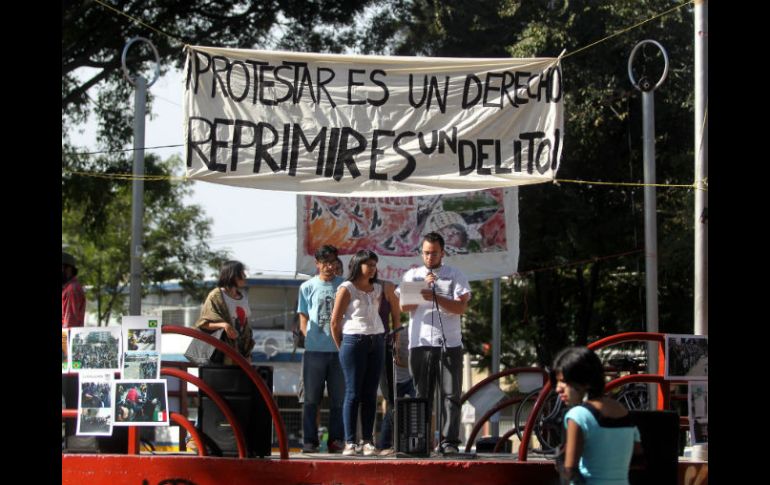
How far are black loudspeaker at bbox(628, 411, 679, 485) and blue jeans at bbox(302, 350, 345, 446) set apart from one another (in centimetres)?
303

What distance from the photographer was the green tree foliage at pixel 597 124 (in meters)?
20.2

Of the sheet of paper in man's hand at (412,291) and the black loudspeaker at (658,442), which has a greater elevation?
the sheet of paper in man's hand at (412,291)

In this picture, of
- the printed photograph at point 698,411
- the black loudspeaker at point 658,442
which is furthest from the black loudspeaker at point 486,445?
the black loudspeaker at point 658,442

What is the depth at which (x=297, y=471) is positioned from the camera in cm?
829

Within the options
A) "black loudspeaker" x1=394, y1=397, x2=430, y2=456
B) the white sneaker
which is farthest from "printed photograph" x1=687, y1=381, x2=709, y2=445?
the white sneaker

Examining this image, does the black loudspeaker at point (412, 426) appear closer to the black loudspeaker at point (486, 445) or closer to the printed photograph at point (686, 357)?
the printed photograph at point (686, 357)

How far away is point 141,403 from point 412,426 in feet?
6.60

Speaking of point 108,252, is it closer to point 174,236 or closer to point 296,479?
point 174,236

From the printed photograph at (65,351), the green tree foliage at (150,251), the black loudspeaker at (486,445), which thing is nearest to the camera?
the printed photograph at (65,351)

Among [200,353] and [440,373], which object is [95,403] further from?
[440,373]

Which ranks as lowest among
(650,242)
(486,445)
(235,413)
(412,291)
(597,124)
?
(486,445)

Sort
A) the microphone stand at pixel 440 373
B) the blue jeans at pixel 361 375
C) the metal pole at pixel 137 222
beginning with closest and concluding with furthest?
the microphone stand at pixel 440 373 → the blue jeans at pixel 361 375 → the metal pole at pixel 137 222

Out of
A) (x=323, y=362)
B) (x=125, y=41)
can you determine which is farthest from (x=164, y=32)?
(x=323, y=362)

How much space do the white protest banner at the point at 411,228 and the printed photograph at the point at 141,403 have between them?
574cm
